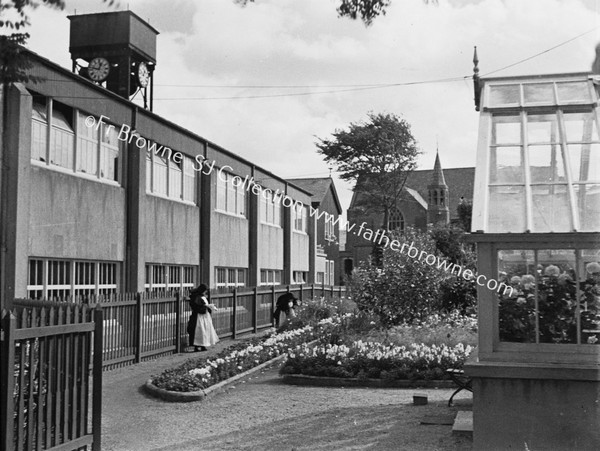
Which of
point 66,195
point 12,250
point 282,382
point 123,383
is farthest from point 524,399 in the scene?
point 66,195

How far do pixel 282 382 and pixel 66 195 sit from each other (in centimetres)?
558

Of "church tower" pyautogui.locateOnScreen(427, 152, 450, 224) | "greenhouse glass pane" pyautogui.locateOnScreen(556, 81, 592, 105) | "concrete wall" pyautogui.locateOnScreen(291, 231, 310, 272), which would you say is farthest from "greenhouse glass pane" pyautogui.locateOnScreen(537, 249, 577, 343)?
"concrete wall" pyautogui.locateOnScreen(291, 231, 310, 272)

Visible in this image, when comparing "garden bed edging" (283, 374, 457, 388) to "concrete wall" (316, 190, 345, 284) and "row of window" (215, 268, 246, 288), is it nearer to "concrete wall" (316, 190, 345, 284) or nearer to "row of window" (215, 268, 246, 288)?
"row of window" (215, 268, 246, 288)

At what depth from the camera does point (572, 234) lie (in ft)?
22.2


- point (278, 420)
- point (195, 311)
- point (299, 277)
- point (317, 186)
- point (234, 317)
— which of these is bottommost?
point (278, 420)

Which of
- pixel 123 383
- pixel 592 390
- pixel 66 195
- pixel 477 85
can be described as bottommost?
pixel 123 383

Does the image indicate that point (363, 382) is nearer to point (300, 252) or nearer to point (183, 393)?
point (183, 393)

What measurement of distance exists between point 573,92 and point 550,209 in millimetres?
2256

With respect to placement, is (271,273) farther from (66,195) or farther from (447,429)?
(447,429)

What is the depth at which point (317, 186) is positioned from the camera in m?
38.9

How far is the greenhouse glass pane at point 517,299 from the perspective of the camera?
7.00m

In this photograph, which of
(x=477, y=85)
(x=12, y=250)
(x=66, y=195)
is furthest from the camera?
(x=66, y=195)

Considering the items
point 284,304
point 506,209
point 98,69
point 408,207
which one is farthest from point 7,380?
point 408,207

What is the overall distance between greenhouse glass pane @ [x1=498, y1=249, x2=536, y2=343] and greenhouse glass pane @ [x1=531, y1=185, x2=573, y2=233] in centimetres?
30
